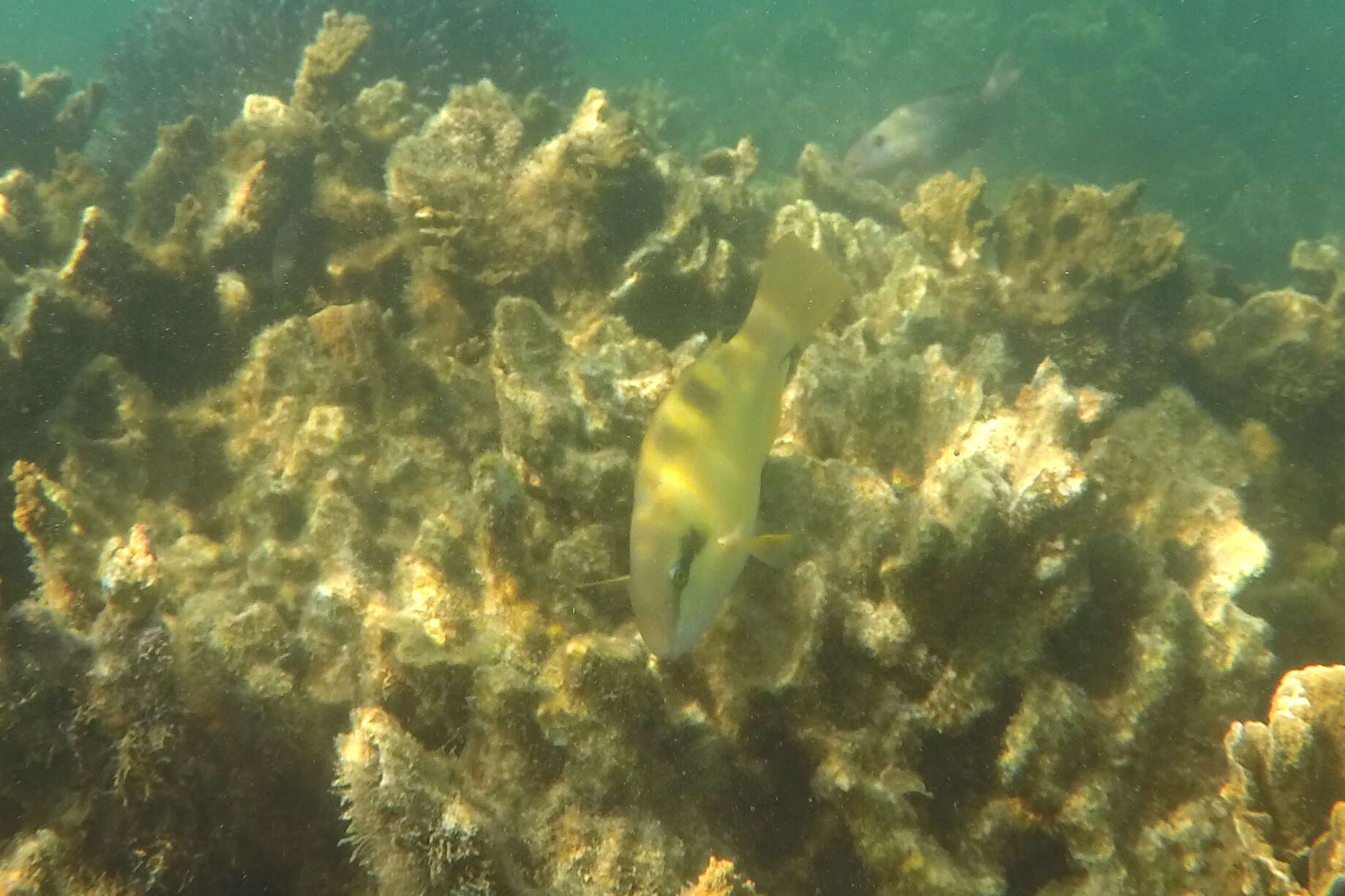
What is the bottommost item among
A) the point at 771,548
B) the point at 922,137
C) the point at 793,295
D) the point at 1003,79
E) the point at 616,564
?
the point at 1003,79

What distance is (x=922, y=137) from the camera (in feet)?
39.3

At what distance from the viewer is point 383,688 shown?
233 cm

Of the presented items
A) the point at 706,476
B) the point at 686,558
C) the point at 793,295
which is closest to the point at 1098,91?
the point at 793,295

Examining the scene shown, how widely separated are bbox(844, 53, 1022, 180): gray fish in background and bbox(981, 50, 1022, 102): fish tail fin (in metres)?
1.61

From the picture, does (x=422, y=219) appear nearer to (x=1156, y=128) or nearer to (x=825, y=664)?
(x=825, y=664)

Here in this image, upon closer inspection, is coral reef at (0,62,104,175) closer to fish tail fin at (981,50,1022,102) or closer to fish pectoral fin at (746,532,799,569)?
fish pectoral fin at (746,532,799,569)

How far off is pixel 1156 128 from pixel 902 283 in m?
17.4

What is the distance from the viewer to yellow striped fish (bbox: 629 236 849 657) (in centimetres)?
193

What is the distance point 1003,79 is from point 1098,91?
569 cm

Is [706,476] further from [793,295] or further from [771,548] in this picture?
[793,295]

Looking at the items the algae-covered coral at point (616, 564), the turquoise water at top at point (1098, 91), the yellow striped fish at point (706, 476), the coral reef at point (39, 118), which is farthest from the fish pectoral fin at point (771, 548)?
the turquoise water at top at point (1098, 91)

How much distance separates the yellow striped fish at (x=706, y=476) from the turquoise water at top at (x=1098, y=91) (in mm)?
11769

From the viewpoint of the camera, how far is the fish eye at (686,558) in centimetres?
193

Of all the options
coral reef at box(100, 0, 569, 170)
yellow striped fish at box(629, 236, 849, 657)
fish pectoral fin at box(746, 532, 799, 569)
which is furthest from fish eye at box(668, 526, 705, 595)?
coral reef at box(100, 0, 569, 170)
